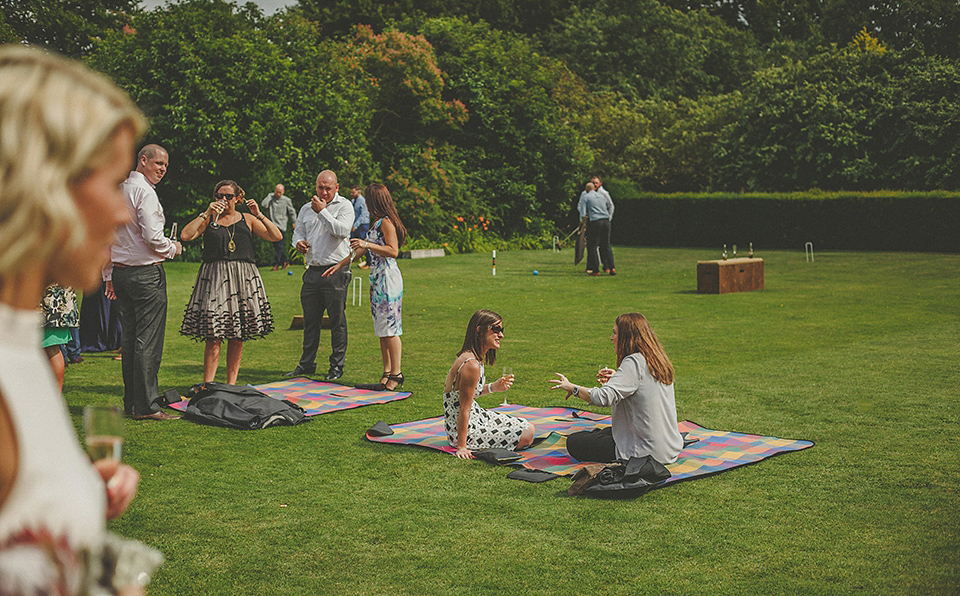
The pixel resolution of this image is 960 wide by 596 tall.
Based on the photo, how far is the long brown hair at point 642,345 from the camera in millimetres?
6574

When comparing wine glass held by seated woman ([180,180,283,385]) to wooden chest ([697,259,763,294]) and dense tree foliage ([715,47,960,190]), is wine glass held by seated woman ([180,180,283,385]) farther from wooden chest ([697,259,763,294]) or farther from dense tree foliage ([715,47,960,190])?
dense tree foliage ([715,47,960,190])

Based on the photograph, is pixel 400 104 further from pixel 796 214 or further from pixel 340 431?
pixel 340 431

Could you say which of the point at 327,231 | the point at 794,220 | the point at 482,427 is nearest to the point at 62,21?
the point at 794,220

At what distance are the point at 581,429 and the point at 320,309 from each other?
4.01 meters

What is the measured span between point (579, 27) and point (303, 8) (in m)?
15.2

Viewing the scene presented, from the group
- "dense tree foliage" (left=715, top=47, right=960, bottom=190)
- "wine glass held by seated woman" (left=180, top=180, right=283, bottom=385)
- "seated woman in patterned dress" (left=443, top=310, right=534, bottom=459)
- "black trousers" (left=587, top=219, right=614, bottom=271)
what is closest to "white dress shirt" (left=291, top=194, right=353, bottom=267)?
"wine glass held by seated woman" (left=180, top=180, right=283, bottom=385)

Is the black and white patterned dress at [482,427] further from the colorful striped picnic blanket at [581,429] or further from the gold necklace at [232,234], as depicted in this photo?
the gold necklace at [232,234]

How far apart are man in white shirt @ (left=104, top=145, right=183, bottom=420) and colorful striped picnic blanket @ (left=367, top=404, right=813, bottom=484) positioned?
2137 millimetres

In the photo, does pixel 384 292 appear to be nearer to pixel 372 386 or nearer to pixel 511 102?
pixel 372 386

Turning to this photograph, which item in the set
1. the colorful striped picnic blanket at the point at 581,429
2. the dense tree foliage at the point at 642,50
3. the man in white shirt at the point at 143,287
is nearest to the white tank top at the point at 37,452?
the colorful striped picnic blanket at the point at 581,429

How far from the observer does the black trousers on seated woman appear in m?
6.95

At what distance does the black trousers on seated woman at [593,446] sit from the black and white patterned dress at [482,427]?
0.45m

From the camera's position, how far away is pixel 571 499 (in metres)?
6.08

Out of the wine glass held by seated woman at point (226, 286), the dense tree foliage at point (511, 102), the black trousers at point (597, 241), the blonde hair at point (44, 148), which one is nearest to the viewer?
the blonde hair at point (44, 148)
